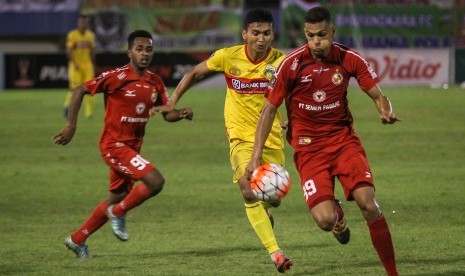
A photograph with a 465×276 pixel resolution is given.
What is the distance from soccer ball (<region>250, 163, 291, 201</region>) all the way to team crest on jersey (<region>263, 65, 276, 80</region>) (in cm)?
192

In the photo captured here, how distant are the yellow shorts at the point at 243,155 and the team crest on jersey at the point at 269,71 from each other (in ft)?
2.07

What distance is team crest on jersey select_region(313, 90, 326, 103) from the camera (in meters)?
9.28

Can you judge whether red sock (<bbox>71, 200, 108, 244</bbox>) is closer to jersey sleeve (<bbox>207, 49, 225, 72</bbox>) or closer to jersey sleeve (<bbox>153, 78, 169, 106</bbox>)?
jersey sleeve (<bbox>153, 78, 169, 106</bbox>)

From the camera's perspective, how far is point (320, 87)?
927 cm

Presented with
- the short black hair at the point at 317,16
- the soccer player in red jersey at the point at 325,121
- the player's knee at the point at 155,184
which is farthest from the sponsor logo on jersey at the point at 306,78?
the player's knee at the point at 155,184

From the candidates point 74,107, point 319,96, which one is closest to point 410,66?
point 74,107

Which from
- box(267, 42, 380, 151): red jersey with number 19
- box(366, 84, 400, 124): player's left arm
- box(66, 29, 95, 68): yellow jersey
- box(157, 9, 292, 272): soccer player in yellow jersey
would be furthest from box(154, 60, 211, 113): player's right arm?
box(66, 29, 95, 68): yellow jersey

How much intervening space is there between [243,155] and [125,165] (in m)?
1.12

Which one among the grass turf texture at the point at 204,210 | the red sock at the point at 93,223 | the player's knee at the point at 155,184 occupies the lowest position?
the grass turf texture at the point at 204,210

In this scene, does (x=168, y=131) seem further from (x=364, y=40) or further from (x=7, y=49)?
(x=7, y=49)

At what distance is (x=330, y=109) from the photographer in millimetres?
9344

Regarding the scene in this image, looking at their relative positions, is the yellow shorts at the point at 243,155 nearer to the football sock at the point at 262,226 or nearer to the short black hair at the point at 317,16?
the football sock at the point at 262,226

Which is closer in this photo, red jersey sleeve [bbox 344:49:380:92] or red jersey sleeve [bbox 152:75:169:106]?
red jersey sleeve [bbox 344:49:380:92]

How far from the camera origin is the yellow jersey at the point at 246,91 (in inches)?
A: 425
